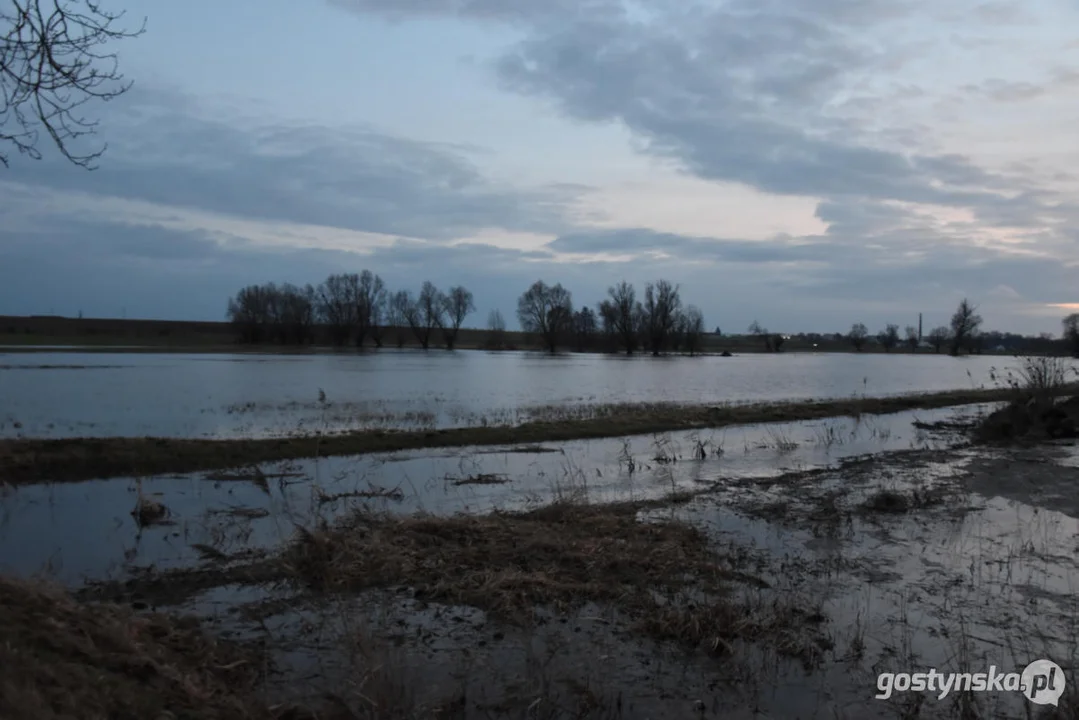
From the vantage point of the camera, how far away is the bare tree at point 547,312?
126312mm

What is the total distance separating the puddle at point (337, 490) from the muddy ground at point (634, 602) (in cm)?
28

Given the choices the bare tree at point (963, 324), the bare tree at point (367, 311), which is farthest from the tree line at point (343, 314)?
the bare tree at point (963, 324)

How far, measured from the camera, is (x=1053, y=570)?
28.6 feet

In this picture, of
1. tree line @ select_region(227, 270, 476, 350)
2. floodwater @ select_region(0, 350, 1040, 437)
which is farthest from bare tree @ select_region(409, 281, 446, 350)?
floodwater @ select_region(0, 350, 1040, 437)

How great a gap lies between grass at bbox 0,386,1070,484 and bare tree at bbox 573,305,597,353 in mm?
99423

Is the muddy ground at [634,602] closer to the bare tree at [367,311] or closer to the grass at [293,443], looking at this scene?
the grass at [293,443]

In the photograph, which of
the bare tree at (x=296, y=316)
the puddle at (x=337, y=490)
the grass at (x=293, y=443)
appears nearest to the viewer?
the puddle at (x=337, y=490)

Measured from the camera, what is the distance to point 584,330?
436 ft

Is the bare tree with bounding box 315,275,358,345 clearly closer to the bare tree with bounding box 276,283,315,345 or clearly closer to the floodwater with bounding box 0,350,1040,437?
the bare tree with bounding box 276,283,315,345

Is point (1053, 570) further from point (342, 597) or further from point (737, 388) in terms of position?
point (737, 388)

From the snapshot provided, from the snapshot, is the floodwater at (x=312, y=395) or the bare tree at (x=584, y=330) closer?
the floodwater at (x=312, y=395)

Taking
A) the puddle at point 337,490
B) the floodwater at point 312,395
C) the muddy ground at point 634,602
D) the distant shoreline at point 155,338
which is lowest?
the puddle at point 337,490

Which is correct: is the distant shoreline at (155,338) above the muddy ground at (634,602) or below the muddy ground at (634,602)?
above

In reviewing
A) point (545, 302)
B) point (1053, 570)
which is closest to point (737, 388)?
point (1053, 570)
